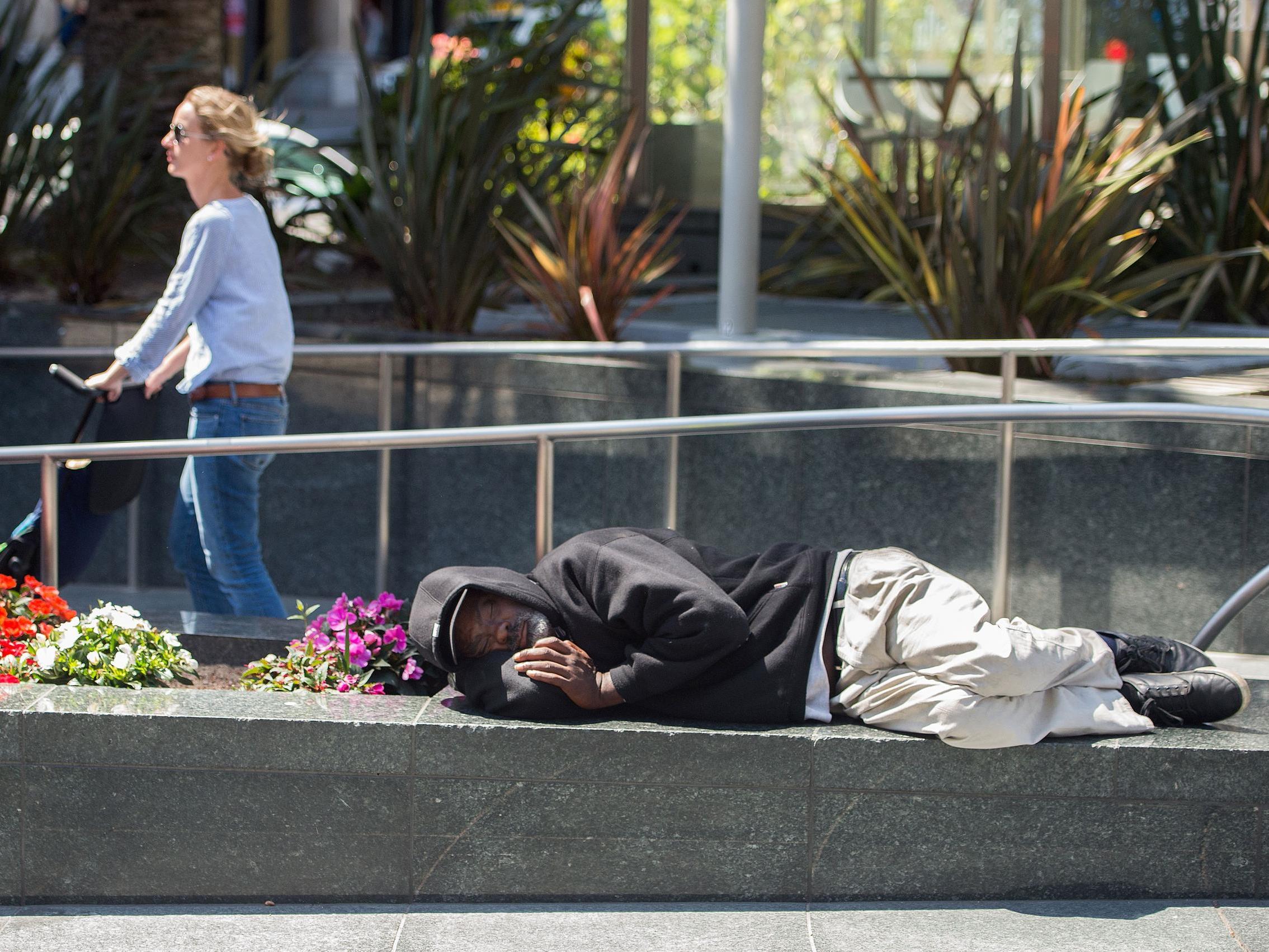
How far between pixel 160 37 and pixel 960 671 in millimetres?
7818

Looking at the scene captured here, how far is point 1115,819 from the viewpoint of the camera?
3.26m

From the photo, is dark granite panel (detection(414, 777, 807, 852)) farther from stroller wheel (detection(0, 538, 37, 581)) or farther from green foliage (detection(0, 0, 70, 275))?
green foliage (detection(0, 0, 70, 275))

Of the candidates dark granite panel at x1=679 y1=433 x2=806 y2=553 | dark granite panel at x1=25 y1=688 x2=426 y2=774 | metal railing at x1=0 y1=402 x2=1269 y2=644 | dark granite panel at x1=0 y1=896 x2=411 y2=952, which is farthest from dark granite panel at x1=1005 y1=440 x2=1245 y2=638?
dark granite panel at x1=0 y1=896 x2=411 y2=952

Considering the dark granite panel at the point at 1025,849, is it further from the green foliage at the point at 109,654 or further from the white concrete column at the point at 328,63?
the white concrete column at the point at 328,63

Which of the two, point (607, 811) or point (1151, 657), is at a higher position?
point (1151, 657)

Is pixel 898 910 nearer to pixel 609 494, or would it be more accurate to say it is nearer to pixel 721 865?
pixel 721 865

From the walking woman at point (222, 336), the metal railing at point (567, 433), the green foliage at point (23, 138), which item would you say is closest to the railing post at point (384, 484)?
the walking woman at point (222, 336)

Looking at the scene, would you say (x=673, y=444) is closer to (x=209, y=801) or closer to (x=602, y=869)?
(x=602, y=869)

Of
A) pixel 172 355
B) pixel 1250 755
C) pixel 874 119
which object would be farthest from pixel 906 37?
pixel 1250 755

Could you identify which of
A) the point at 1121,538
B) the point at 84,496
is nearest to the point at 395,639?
the point at 84,496

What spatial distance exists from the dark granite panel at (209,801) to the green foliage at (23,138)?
5242mm

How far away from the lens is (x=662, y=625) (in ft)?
10.7

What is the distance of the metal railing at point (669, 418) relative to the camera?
12.6ft

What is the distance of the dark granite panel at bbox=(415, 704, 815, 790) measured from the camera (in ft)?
10.7
